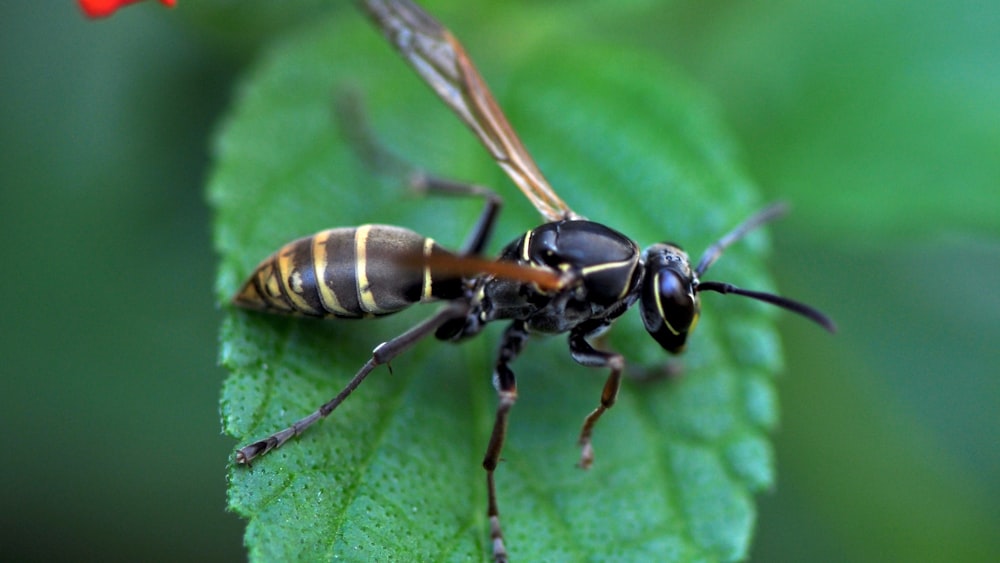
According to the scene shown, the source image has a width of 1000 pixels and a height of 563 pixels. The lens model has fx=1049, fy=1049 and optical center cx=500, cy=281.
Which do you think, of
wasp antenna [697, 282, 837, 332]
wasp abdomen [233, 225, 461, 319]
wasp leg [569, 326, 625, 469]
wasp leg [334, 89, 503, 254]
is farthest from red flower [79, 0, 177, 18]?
wasp antenna [697, 282, 837, 332]

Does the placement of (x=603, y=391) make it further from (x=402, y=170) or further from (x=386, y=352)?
(x=402, y=170)

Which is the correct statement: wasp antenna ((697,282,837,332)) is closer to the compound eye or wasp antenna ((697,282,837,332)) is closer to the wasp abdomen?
the compound eye

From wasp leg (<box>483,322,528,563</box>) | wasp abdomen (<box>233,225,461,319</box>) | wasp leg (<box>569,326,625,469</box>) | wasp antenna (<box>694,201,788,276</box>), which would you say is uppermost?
wasp abdomen (<box>233,225,461,319</box>)

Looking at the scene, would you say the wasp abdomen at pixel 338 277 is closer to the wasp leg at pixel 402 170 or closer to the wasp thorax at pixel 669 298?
the wasp leg at pixel 402 170

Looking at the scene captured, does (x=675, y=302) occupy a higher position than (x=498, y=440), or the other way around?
(x=498, y=440)

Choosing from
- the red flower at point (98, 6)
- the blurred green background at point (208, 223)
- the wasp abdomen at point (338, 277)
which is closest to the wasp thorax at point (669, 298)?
the wasp abdomen at point (338, 277)

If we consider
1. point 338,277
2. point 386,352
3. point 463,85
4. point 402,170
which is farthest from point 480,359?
point 463,85
